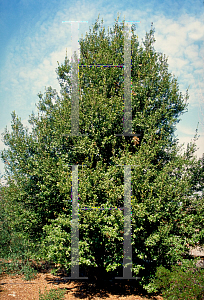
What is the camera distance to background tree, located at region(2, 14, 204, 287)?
8.84 meters

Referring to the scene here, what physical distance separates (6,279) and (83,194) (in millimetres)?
8412

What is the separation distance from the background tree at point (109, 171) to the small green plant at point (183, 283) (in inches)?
28.8

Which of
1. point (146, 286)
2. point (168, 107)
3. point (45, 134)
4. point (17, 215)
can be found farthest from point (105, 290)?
point (168, 107)

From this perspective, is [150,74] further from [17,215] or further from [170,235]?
Result: [17,215]

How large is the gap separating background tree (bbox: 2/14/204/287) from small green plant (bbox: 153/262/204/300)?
0.73 meters

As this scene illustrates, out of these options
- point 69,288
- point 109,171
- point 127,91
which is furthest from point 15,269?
point 127,91

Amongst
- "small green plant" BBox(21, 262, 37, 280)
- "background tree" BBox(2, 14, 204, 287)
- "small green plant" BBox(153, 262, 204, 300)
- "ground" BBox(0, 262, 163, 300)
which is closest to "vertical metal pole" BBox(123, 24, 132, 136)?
"background tree" BBox(2, 14, 204, 287)

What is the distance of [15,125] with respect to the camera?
12969 millimetres

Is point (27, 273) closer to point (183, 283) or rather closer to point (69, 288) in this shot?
point (69, 288)

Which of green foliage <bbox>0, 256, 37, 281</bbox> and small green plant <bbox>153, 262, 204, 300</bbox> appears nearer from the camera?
small green plant <bbox>153, 262, 204, 300</bbox>

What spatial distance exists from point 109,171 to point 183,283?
5.21 metres

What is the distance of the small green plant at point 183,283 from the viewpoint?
7.28m

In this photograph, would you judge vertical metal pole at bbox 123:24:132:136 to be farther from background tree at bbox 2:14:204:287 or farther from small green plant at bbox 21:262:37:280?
small green plant at bbox 21:262:37:280

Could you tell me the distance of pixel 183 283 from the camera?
7.79 metres
